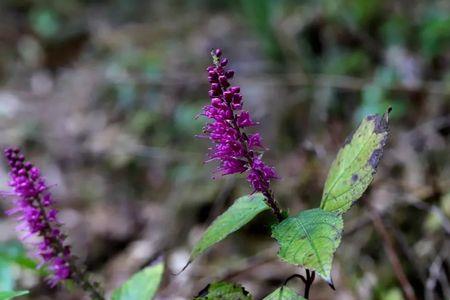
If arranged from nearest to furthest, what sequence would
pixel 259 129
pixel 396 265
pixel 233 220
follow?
pixel 233 220, pixel 396 265, pixel 259 129

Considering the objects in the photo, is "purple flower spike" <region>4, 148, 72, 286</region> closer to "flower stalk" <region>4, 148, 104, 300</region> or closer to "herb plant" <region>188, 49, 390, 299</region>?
"flower stalk" <region>4, 148, 104, 300</region>

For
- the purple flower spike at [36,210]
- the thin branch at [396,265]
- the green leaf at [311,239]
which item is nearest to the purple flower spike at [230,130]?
the green leaf at [311,239]

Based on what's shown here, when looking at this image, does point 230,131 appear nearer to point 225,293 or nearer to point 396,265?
point 225,293

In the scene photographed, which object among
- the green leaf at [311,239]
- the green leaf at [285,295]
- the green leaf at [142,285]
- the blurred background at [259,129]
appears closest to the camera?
the green leaf at [311,239]

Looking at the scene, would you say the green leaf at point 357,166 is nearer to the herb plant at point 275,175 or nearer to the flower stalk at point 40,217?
the herb plant at point 275,175

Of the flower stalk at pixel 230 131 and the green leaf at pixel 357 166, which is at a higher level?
the flower stalk at pixel 230 131

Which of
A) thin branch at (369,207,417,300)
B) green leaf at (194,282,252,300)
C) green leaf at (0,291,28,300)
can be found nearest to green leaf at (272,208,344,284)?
green leaf at (194,282,252,300)

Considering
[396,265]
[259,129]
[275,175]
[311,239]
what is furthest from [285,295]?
[259,129]
